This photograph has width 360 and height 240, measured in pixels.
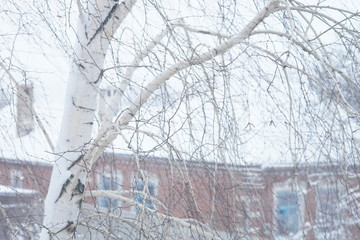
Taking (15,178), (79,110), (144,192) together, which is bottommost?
(144,192)

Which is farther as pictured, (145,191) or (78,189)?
(78,189)

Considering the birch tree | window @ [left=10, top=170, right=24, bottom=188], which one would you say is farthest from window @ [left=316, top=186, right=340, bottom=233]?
window @ [left=10, top=170, right=24, bottom=188]

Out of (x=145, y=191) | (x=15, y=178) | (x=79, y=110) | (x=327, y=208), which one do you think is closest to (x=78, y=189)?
(x=79, y=110)

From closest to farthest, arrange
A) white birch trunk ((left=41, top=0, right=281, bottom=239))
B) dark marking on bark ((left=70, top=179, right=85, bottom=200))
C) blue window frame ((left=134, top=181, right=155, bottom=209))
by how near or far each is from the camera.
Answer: blue window frame ((left=134, top=181, right=155, bottom=209))
white birch trunk ((left=41, top=0, right=281, bottom=239))
dark marking on bark ((left=70, top=179, right=85, bottom=200))

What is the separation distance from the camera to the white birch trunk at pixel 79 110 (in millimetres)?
4191

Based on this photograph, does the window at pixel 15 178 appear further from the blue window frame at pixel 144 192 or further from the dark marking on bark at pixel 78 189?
the blue window frame at pixel 144 192

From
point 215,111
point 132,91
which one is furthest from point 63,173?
point 215,111

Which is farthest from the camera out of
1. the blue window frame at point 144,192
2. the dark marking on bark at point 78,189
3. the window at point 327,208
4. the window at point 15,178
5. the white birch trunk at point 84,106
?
the window at point 15,178

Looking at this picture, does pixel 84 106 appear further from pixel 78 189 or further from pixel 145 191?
pixel 145 191

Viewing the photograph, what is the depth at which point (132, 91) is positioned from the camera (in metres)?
4.78

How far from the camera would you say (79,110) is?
4.37 meters

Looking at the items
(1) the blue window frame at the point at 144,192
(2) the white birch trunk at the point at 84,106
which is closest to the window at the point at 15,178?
(2) the white birch trunk at the point at 84,106

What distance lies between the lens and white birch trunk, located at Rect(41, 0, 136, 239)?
4191mm

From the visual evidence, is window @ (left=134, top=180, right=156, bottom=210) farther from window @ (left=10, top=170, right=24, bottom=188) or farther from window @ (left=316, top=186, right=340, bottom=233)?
window @ (left=10, top=170, right=24, bottom=188)
